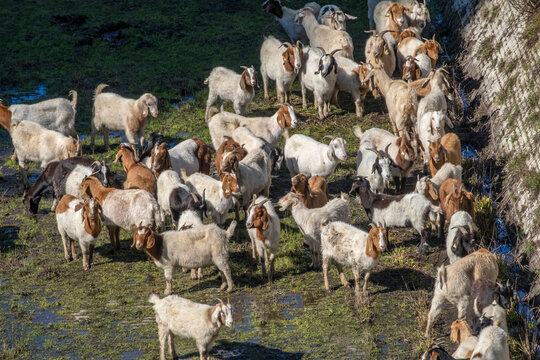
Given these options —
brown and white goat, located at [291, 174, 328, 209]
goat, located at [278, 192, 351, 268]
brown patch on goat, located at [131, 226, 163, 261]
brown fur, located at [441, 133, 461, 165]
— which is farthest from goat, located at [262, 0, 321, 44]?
brown patch on goat, located at [131, 226, 163, 261]

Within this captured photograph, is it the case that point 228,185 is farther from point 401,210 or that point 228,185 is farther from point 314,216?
point 401,210

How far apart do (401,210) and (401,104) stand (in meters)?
3.80

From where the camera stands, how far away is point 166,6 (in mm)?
22875

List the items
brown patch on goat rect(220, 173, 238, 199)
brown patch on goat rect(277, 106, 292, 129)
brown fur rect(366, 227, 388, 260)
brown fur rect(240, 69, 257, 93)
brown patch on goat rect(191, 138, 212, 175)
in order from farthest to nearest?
brown fur rect(240, 69, 257, 93) → brown patch on goat rect(277, 106, 292, 129) → brown patch on goat rect(191, 138, 212, 175) → brown patch on goat rect(220, 173, 238, 199) → brown fur rect(366, 227, 388, 260)

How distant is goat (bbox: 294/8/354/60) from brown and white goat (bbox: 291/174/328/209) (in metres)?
5.13

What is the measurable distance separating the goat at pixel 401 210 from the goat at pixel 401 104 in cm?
290

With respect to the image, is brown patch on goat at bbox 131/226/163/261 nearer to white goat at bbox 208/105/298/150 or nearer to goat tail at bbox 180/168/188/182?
goat tail at bbox 180/168/188/182

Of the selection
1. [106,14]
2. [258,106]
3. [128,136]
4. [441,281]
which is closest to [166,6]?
[106,14]

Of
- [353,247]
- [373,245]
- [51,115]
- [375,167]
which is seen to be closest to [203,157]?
[375,167]

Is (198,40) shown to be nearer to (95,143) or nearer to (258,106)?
(258,106)

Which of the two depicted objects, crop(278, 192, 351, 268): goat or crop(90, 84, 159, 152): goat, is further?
crop(90, 84, 159, 152): goat

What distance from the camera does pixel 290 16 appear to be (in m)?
20.6

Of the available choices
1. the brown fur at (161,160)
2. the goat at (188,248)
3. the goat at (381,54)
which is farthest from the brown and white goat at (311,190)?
the goat at (381,54)

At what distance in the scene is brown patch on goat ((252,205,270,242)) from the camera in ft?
35.5
